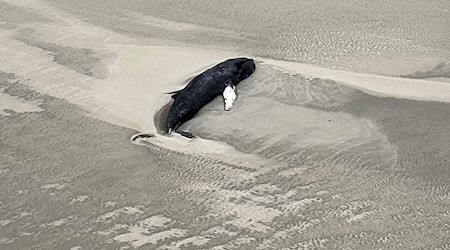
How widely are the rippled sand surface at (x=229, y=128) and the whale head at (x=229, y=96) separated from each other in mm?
46

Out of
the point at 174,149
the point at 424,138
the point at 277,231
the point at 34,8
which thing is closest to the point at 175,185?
the point at 174,149

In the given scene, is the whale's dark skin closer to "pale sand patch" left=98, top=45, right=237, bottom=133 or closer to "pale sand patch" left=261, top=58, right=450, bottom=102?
"pale sand patch" left=98, top=45, right=237, bottom=133

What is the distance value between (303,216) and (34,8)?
127 inches

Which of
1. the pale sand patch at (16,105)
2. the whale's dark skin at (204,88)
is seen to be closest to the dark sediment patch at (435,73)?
the whale's dark skin at (204,88)

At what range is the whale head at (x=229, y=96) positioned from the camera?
4309 mm

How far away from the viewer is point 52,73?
15.8 feet

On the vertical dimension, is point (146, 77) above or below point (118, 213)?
above

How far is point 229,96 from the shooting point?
14.4 ft

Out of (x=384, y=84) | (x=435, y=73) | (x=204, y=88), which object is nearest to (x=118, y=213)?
(x=204, y=88)

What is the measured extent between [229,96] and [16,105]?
4.30 ft

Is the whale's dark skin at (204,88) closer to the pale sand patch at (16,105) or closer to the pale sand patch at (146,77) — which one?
the pale sand patch at (146,77)

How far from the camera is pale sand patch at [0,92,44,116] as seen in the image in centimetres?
441

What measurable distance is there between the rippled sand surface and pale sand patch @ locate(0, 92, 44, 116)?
12 mm

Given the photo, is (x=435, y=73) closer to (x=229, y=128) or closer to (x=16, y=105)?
(x=229, y=128)
